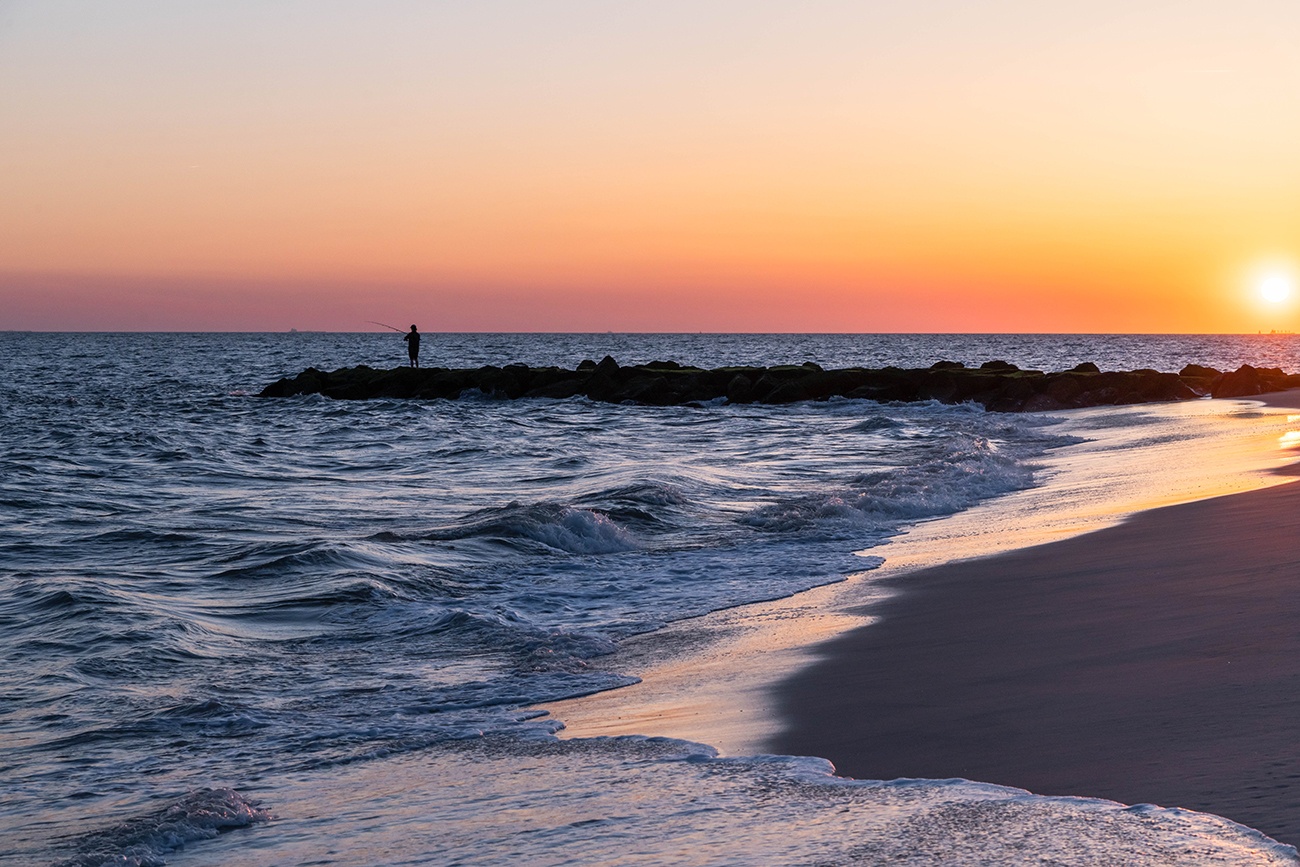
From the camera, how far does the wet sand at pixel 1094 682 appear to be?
3.83 metres

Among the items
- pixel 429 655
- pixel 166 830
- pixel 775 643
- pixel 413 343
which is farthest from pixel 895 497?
pixel 413 343

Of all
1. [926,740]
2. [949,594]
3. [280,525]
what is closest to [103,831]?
[926,740]

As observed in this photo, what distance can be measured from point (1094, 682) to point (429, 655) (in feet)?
12.8

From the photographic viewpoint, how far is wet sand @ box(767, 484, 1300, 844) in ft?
12.6

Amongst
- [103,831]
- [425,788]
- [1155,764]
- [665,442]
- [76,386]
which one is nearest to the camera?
[1155,764]

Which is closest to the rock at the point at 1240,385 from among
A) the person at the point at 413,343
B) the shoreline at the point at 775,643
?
the shoreline at the point at 775,643

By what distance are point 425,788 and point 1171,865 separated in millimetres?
2744

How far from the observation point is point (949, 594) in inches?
304

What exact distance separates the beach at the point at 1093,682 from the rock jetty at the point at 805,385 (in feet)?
80.7

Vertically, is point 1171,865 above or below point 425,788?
above

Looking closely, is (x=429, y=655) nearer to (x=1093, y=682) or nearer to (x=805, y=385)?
(x=1093, y=682)

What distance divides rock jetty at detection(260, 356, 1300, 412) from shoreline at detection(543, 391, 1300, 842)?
19.9 m

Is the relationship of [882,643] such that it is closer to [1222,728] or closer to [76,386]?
[1222,728]

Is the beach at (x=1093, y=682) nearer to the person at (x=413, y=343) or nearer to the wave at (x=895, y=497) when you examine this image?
the wave at (x=895, y=497)
